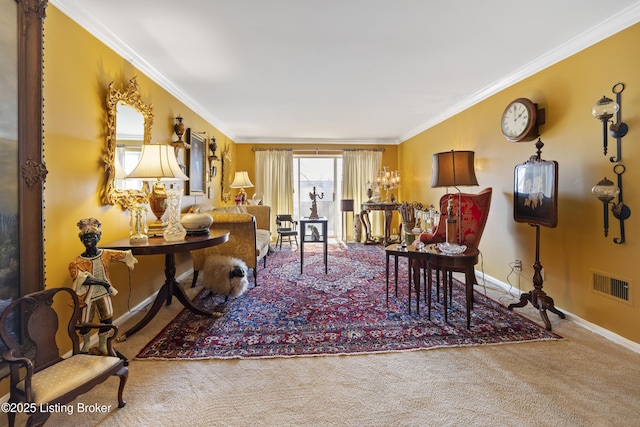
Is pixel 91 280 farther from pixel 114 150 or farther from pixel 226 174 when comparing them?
pixel 226 174

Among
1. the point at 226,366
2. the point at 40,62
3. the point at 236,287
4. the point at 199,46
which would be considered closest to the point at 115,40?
the point at 199,46

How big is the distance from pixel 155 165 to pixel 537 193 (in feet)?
11.1

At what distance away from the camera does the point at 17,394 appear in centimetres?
117

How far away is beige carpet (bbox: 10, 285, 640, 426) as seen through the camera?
140 cm

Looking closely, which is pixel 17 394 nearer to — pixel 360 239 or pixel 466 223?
pixel 466 223

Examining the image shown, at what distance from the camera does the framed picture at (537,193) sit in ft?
7.73

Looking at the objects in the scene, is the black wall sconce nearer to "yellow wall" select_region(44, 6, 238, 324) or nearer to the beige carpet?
the beige carpet

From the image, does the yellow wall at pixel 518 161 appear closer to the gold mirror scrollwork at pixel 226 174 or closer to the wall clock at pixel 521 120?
the wall clock at pixel 521 120

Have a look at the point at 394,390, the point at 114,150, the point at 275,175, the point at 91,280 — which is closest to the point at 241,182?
the point at 275,175

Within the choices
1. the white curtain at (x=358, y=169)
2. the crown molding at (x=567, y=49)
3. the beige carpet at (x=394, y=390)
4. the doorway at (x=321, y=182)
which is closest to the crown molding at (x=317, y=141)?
the white curtain at (x=358, y=169)

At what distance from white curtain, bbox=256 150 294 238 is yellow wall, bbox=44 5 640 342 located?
3.07 meters

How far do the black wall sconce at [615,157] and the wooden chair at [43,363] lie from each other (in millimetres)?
3375

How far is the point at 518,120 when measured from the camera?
9.75ft

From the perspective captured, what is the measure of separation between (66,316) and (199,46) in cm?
243
